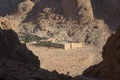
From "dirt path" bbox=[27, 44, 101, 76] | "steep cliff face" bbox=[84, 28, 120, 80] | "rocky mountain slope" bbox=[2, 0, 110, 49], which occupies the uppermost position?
"steep cliff face" bbox=[84, 28, 120, 80]

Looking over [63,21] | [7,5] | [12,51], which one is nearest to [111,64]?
[12,51]

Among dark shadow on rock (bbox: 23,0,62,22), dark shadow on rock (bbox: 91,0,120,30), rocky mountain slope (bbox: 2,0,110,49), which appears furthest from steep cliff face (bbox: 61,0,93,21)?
dark shadow on rock (bbox: 23,0,62,22)

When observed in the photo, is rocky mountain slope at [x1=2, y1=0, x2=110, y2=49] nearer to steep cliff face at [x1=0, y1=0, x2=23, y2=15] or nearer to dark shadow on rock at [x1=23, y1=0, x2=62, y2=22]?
dark shadow on rock at [x1=23, y1=0, x2=62, y2=22]

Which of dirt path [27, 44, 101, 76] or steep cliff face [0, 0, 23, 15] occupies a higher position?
steep cliff face [0, 0, 23, 15]

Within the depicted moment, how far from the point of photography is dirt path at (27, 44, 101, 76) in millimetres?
35156

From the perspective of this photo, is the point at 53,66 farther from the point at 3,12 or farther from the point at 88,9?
the point at 3,12

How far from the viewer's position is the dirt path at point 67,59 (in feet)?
115

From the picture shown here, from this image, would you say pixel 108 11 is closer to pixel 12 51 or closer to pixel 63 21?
pixel 63 21

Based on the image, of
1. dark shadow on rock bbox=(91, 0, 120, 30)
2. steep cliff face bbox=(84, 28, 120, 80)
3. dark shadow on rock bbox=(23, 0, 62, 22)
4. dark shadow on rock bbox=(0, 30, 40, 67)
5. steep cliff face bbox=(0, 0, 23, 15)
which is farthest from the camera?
steep cliff face bbox=(0, 0, 23, 15)

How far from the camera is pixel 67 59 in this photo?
3856 centimetres

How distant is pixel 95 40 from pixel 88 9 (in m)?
6.67

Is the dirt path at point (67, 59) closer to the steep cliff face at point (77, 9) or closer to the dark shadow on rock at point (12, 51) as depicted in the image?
the steep cliff face at point (77, 9)

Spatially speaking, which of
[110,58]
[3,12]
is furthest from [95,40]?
[110,58]

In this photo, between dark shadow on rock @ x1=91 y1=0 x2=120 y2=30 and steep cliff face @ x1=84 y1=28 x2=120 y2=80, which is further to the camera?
dark shadow on rock @ x1=91 y1=0 x2=120 y2=30
